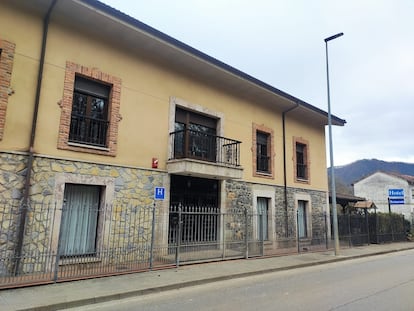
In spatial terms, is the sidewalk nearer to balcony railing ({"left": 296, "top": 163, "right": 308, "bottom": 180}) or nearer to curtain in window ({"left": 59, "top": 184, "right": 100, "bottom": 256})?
curtain in window ({"left": 59, "top": 184, "right": 100, "bottom": 256})

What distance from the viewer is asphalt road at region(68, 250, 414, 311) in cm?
605

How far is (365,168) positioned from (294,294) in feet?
311

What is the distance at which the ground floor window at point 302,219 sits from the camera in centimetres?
1689

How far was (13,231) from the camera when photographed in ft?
26.1

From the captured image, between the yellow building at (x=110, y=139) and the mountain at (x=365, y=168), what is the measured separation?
7686cm

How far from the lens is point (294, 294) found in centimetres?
698

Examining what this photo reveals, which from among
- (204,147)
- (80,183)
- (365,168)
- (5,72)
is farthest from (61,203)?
(365,168)

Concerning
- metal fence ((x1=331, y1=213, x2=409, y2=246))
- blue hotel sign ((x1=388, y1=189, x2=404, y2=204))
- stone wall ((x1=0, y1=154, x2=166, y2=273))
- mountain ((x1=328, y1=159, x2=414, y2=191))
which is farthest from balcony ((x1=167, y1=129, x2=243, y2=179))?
mountain ((x1=328, y1=159, x2=414, y2=191))

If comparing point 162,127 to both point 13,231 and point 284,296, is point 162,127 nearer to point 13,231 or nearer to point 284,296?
point 13,231

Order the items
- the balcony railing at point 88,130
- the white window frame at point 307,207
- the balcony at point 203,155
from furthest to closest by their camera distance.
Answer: the white window frame at point 307,207
the balcony at point 203,155
the balcony railing at point 88,130

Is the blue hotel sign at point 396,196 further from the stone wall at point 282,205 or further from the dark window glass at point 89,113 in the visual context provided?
the dark window glass at point 89,113

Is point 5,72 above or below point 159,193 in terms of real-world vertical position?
above

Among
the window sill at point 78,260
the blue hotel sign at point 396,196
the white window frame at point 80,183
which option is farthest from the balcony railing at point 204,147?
the blue hotel sign at point 396,196

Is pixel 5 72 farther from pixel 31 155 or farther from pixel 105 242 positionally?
pixel 105 242
